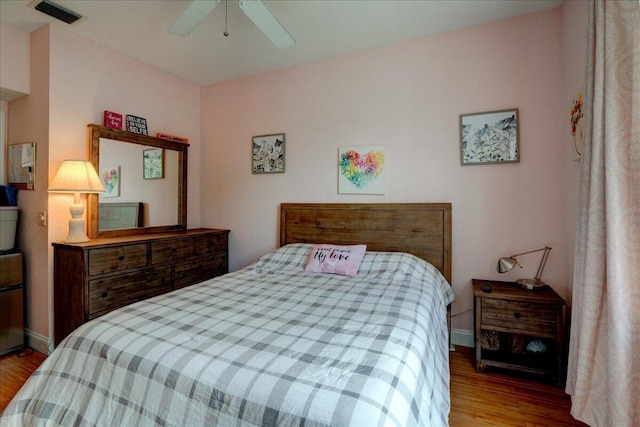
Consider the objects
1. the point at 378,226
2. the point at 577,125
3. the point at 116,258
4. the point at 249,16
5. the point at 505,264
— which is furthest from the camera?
the point at 378,226

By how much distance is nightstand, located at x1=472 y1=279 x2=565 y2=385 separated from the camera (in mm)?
1961

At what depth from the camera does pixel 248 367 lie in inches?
40.3

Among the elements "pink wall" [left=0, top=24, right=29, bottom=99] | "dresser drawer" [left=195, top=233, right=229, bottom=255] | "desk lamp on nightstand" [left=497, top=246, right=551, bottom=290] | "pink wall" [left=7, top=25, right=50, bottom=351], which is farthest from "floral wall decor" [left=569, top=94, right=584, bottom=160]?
"pink wall" [left=0, top=24, right=29, bottom=99]

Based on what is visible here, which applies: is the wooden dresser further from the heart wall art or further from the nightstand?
the nightstand

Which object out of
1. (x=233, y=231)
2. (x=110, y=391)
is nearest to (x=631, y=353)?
(x=110, y=391)

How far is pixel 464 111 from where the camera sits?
2490 millimetres

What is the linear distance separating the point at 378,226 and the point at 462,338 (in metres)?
1.15

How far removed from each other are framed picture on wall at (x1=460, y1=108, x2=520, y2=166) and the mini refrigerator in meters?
3.76

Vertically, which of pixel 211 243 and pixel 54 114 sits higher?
pixel 54 114

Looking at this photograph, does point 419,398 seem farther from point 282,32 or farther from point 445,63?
point 445,63

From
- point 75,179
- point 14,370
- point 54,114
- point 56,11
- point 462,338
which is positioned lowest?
point 14,370

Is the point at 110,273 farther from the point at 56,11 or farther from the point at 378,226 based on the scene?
the point at 378,226

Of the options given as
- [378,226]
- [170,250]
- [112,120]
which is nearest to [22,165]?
[112,120]

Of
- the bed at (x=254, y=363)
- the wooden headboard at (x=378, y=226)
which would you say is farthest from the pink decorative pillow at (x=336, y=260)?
the bed at (x=254, y=363)
